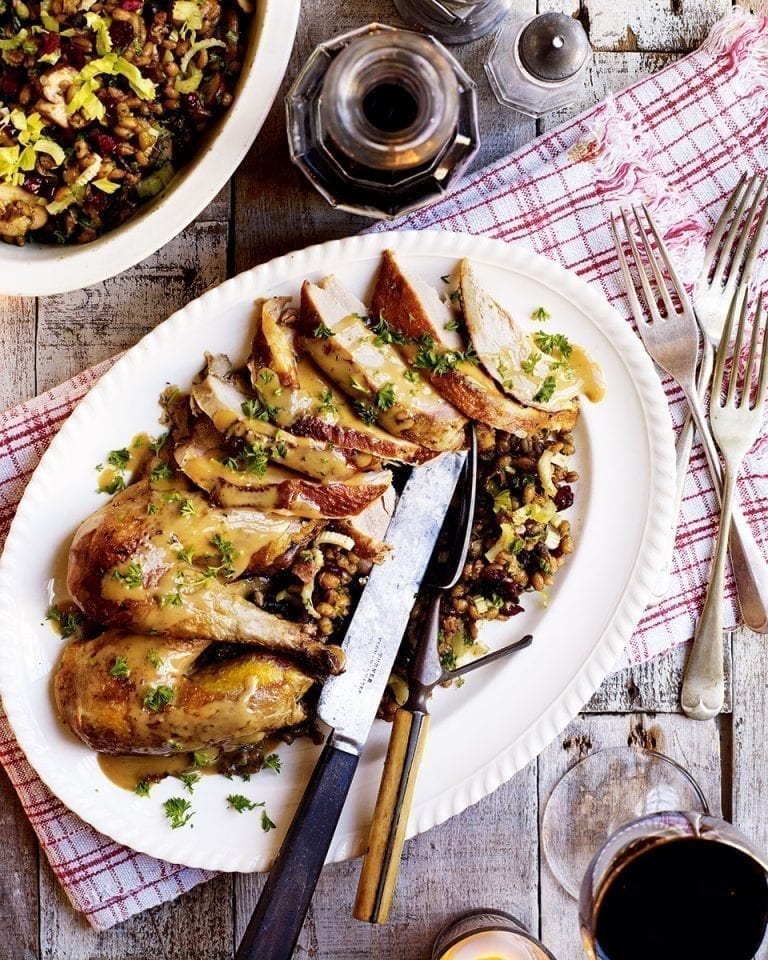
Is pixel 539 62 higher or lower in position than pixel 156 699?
higher

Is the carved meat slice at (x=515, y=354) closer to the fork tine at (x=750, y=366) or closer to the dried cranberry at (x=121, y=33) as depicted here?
the fork tine at (x=750, y=366)

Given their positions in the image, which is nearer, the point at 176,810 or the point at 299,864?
the point at 299,864

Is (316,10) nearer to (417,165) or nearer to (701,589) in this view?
(417,165)

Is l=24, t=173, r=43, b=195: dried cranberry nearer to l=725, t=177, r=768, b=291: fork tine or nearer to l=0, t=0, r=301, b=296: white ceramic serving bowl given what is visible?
l=0, t=0, r=301, b=296: white ceramic serving bowl

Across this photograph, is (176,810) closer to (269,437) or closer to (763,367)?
(269,437)

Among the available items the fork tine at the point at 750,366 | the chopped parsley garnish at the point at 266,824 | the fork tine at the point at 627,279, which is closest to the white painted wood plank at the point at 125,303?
the fork tine at the point at 627,279

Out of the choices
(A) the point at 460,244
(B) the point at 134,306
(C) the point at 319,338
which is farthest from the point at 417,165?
(B) the point at 134,306

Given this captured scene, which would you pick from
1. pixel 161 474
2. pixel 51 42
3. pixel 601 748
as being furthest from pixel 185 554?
pixel 601 748
